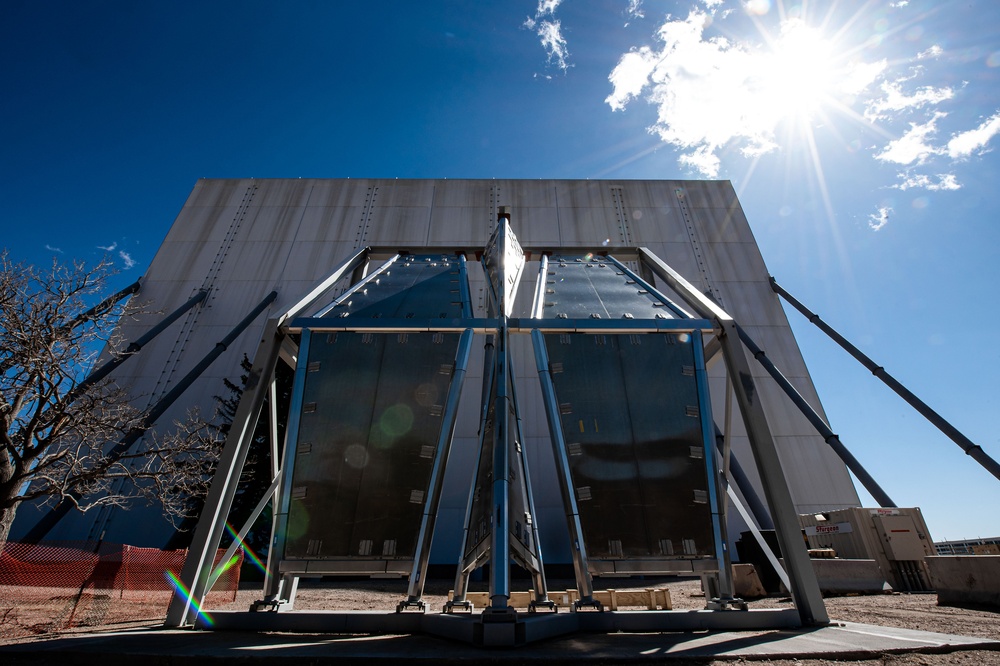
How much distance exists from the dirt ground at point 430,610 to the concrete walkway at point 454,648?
0.20 metres

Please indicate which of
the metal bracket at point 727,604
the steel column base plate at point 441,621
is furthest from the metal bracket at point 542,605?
the metal bracket at point 727,604

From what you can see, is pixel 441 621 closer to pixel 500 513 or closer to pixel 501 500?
pixel 500 513

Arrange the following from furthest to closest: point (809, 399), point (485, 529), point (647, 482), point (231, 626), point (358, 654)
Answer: point (809, 399), point (647, 482), point (485, 529), point (231, 626), point (358, 654)

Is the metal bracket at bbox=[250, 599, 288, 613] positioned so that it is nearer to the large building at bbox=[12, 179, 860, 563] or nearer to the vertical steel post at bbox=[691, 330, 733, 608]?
the vertical steel post at bbox=[691, 330, 733, 608]

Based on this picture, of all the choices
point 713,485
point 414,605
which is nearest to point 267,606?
point 414,605

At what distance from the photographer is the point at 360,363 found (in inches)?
216

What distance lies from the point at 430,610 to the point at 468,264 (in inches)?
597

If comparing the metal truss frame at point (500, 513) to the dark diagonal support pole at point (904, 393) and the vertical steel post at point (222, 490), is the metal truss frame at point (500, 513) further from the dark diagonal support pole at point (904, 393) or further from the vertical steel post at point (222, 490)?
the dark diagonal support pole at point (904, 393)

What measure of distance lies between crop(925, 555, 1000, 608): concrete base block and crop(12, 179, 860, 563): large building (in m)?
6.59

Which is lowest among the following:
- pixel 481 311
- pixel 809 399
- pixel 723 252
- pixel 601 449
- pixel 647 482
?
pixel 647 482

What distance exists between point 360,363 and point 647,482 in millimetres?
3552

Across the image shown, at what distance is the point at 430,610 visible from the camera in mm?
5230

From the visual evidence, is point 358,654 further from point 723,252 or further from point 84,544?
point 723,252

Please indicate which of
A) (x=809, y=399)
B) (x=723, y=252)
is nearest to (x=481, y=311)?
(x=723, y=252)
